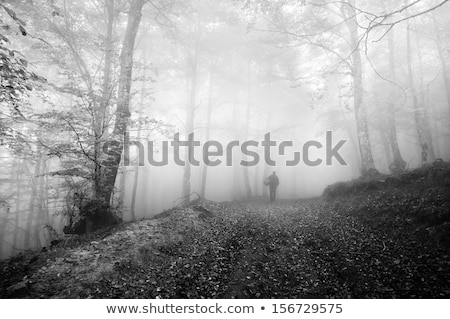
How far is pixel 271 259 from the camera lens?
18.0ft

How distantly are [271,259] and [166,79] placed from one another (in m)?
19.1

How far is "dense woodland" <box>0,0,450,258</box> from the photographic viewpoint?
22.6 ft

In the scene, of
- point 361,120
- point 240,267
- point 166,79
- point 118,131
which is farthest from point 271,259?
point 166,79

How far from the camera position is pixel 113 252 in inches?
206

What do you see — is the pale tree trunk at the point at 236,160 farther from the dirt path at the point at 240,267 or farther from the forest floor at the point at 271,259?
the dirt path at the point at 240,267

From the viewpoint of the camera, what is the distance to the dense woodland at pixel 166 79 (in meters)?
6.89

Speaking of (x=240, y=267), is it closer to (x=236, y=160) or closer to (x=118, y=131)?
(x=118, y=131)

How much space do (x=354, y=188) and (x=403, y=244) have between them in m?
4.60

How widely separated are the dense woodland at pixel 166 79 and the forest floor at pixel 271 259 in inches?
108

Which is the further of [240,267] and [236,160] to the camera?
[236,160]

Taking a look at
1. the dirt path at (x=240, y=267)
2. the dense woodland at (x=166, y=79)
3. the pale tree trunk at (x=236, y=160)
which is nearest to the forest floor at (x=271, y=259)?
the dirt path at (x=240, y=267)

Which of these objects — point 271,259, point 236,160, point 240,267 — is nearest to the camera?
point 240,267

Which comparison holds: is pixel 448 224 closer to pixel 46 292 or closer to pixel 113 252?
pixel 113 252
